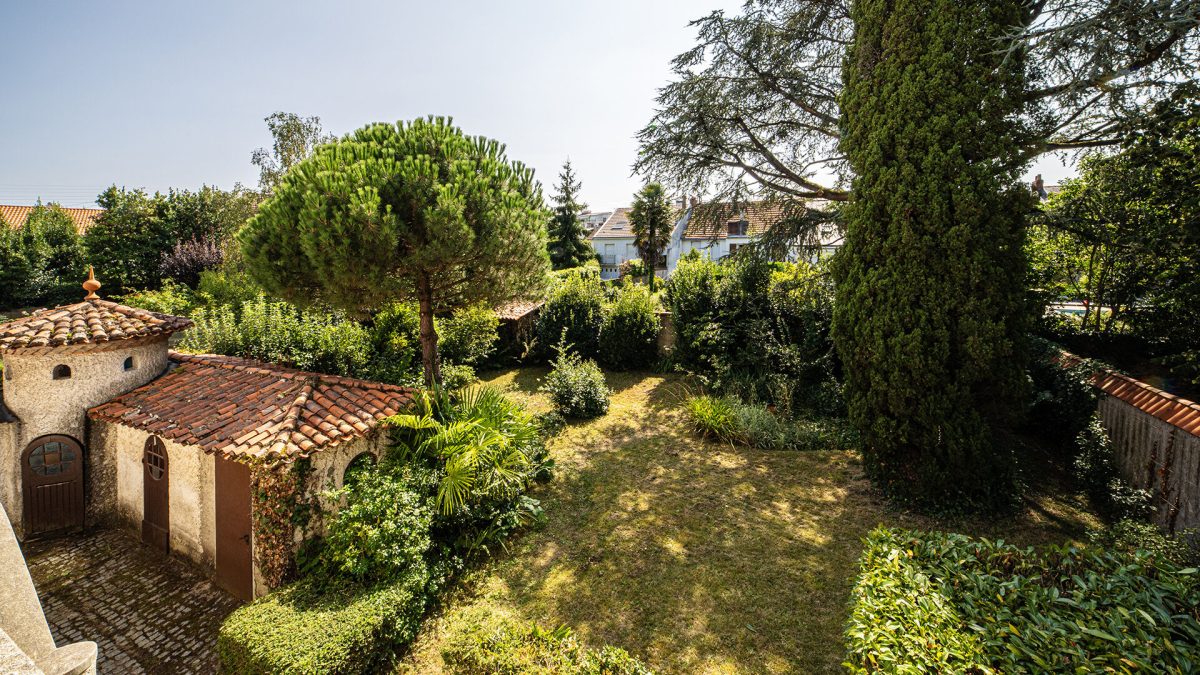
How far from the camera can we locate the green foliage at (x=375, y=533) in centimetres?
567

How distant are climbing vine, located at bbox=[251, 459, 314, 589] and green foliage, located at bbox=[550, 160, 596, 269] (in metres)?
30.2

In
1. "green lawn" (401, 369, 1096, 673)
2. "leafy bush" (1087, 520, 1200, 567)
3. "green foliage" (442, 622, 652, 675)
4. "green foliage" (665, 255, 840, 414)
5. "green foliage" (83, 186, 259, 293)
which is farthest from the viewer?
"green foliage" (83, 186, 259, 293)

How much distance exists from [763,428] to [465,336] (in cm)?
954

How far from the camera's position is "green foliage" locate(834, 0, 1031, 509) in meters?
6.61

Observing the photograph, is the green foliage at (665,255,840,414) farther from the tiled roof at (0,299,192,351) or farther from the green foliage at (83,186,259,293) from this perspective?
the green foliage at (83,186,259,293)

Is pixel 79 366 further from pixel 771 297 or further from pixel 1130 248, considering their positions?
pixel 1130 248

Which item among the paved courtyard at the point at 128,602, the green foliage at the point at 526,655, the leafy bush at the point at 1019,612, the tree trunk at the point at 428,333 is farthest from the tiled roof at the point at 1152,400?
the paved courtyard at the point at 128,602

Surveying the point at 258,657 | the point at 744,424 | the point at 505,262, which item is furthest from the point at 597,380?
the point at 258,657

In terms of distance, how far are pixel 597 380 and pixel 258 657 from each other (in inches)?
359

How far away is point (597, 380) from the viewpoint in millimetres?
12992

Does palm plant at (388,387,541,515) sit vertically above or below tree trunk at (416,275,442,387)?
below

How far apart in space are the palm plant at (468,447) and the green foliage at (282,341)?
3.81 metres

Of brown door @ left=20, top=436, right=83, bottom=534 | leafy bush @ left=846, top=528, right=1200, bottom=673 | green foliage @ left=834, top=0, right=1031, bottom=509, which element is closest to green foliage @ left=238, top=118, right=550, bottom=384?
brown door @ left=20, top=436, right=83, bottom=534

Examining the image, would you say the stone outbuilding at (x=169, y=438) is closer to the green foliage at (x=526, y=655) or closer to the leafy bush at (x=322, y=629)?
the leafy bush at (x=322, y=629)
